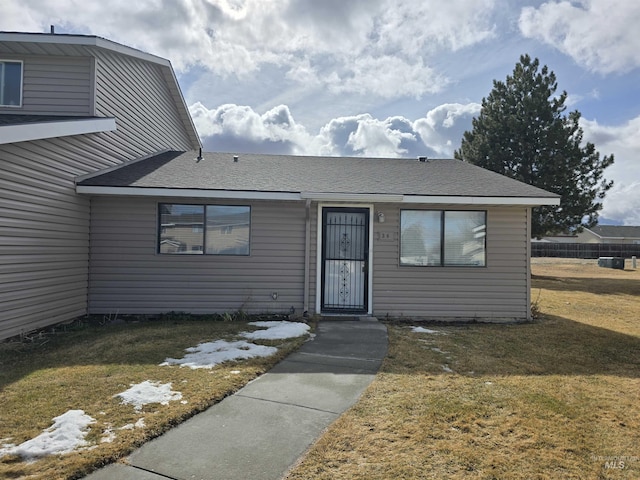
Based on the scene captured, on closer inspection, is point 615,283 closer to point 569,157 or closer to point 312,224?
point 569,157

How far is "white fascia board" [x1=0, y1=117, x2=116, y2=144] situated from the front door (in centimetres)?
465

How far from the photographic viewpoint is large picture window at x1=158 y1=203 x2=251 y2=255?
311 inches

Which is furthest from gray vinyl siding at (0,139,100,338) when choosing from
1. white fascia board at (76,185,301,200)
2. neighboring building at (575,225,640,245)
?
neighboring building at (575,225,640,245)

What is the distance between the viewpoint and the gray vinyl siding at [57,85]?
784 cm

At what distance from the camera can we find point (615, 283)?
16062 mm

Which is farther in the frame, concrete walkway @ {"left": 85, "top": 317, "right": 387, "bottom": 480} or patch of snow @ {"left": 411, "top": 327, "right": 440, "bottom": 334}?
patch of snow @ {"left": 411, "top": 327, "right": 440, "bottom": 334}

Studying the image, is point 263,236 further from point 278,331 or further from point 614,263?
point 614,263

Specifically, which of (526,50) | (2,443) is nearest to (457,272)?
(2,443)

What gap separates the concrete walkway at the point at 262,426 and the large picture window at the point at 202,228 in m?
3.46

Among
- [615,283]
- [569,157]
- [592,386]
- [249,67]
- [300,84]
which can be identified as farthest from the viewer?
[569,157]

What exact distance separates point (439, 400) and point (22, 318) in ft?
21.0

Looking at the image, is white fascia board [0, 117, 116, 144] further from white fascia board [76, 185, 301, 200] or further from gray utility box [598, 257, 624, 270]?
gray utility box [598, 257, 624, 270]

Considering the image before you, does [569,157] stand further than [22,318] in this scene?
Yes

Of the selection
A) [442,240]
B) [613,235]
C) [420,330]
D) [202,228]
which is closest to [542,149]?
[442,240]
